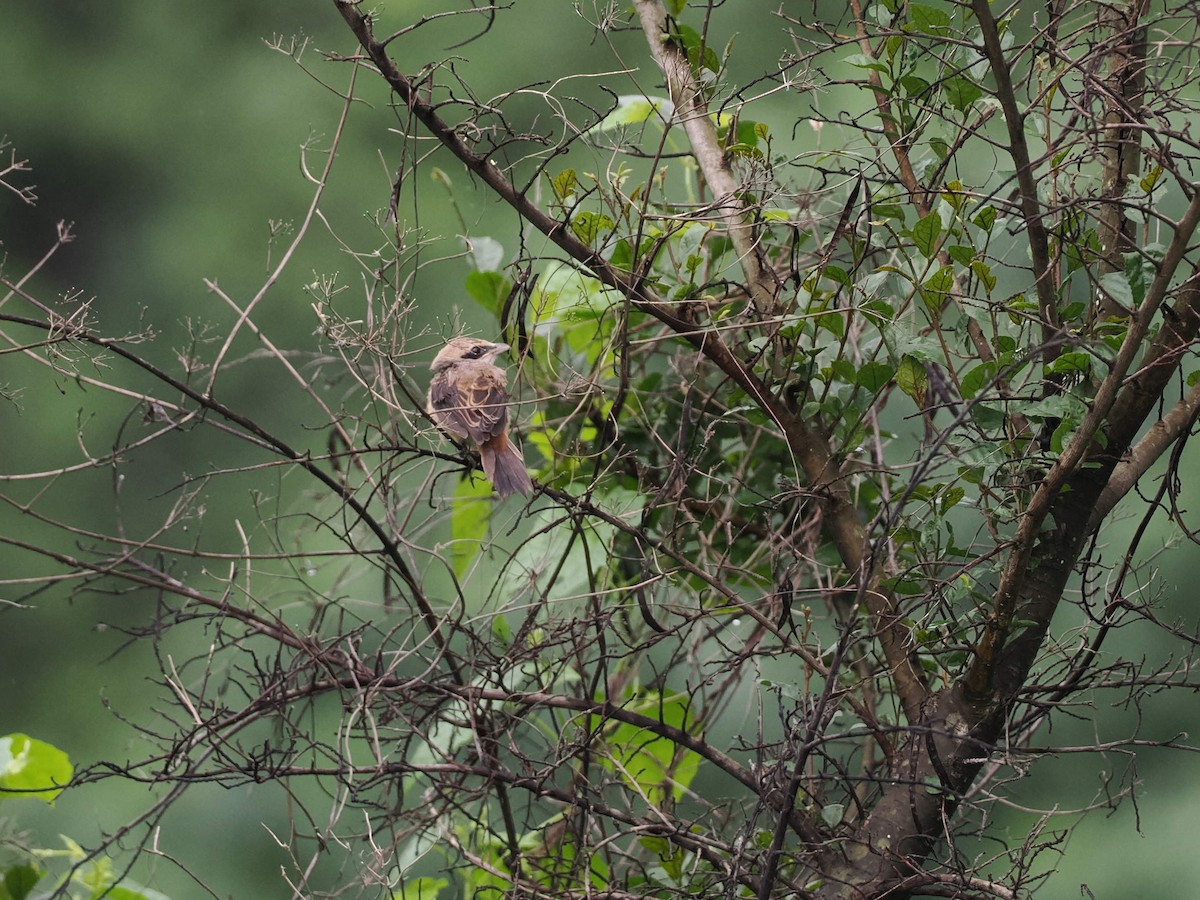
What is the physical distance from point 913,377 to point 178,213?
197cm

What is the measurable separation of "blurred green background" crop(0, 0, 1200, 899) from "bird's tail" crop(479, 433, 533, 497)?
3.20 ft

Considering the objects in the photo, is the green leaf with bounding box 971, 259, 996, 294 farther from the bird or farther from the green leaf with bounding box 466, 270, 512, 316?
the green leaf with bounding box 466, 270, 512, 316

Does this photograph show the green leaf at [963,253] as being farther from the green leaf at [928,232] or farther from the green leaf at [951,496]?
the green leaf at [951,496]

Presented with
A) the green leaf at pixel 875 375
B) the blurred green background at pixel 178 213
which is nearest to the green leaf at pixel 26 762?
the blurred green background at pixel 178 213

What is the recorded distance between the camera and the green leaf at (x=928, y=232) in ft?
2.93

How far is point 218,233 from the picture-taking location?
95.7 inches

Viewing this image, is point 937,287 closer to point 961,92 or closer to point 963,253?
point 963,253

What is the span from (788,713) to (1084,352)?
35cm

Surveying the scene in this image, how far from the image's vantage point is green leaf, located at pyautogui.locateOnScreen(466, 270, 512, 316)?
4.33 feet

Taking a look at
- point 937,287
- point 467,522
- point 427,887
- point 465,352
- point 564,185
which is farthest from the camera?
point 465,352

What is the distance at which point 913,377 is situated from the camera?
941 mm

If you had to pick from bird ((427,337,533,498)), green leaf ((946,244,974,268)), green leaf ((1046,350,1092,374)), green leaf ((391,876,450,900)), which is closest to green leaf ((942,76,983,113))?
green leaf ((946,244,974,268))

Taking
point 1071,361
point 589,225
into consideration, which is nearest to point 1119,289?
point 1071,361

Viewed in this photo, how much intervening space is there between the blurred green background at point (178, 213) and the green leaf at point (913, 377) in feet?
4.11
